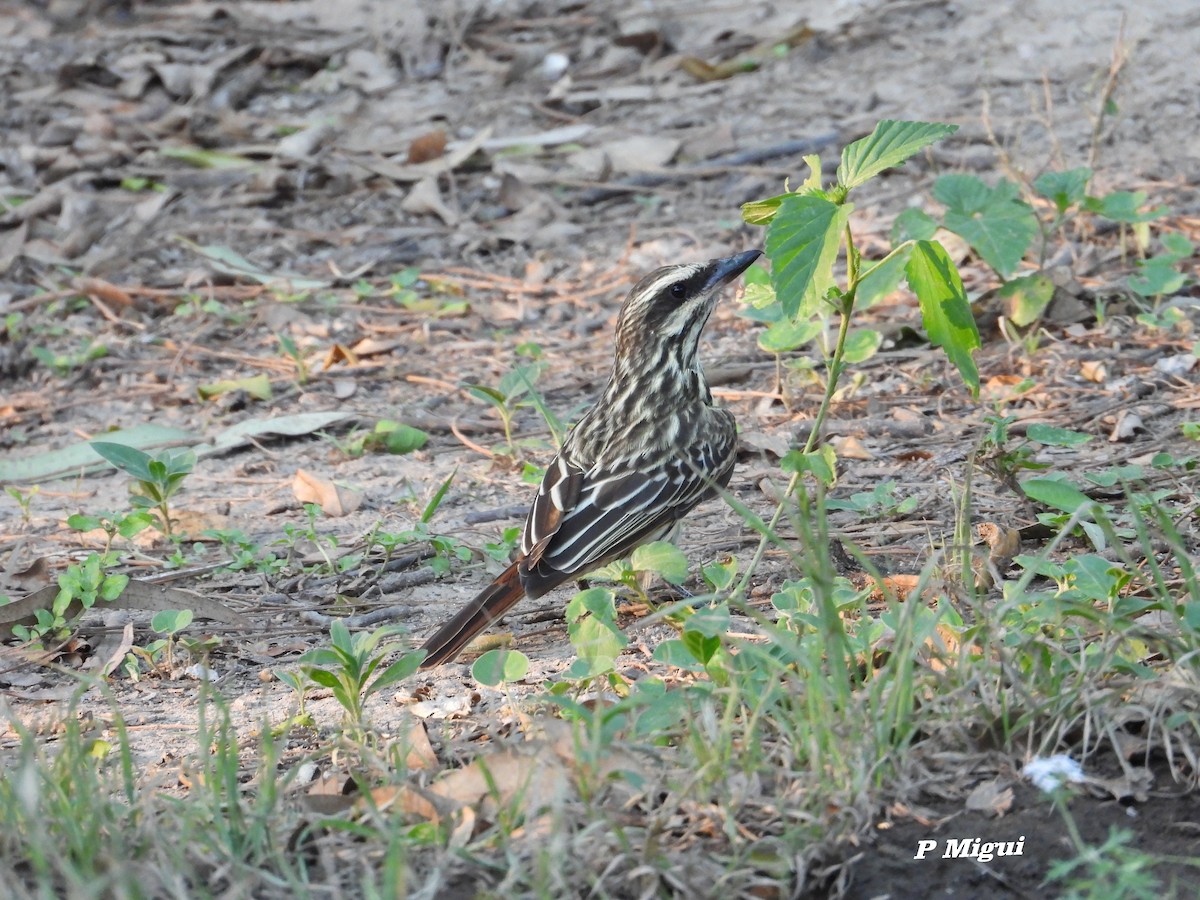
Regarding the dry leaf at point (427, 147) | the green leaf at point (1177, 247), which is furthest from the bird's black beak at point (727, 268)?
the dry leaf at point (427, 147)

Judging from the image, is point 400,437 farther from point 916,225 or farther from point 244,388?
point 916,225

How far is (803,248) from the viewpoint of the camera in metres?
3.88

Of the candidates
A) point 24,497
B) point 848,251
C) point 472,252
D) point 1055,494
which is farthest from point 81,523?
point 472,252

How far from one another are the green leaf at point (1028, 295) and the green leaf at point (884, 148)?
2.79m

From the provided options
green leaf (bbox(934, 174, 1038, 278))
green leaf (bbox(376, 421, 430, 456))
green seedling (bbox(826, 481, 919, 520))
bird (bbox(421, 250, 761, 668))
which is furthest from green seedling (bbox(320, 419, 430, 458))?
green leaf (bbox(934, 174, 1038, 278))

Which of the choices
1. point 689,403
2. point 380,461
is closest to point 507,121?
point 380,461

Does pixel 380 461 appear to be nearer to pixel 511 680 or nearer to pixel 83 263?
pixel 511 680

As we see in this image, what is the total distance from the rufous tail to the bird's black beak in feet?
4.69

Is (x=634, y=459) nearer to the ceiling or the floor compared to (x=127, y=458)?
nearer to the floor

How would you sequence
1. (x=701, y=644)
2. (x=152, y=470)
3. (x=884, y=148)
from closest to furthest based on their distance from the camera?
(x=701, y=644), (x=884, y=148), (x=152, y=470)

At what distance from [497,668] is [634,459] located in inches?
58.2

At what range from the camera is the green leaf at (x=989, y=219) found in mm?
5316

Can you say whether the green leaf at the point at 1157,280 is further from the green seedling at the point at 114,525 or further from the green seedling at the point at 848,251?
the green seedling at the point at 114,525

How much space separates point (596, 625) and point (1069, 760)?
133cm
